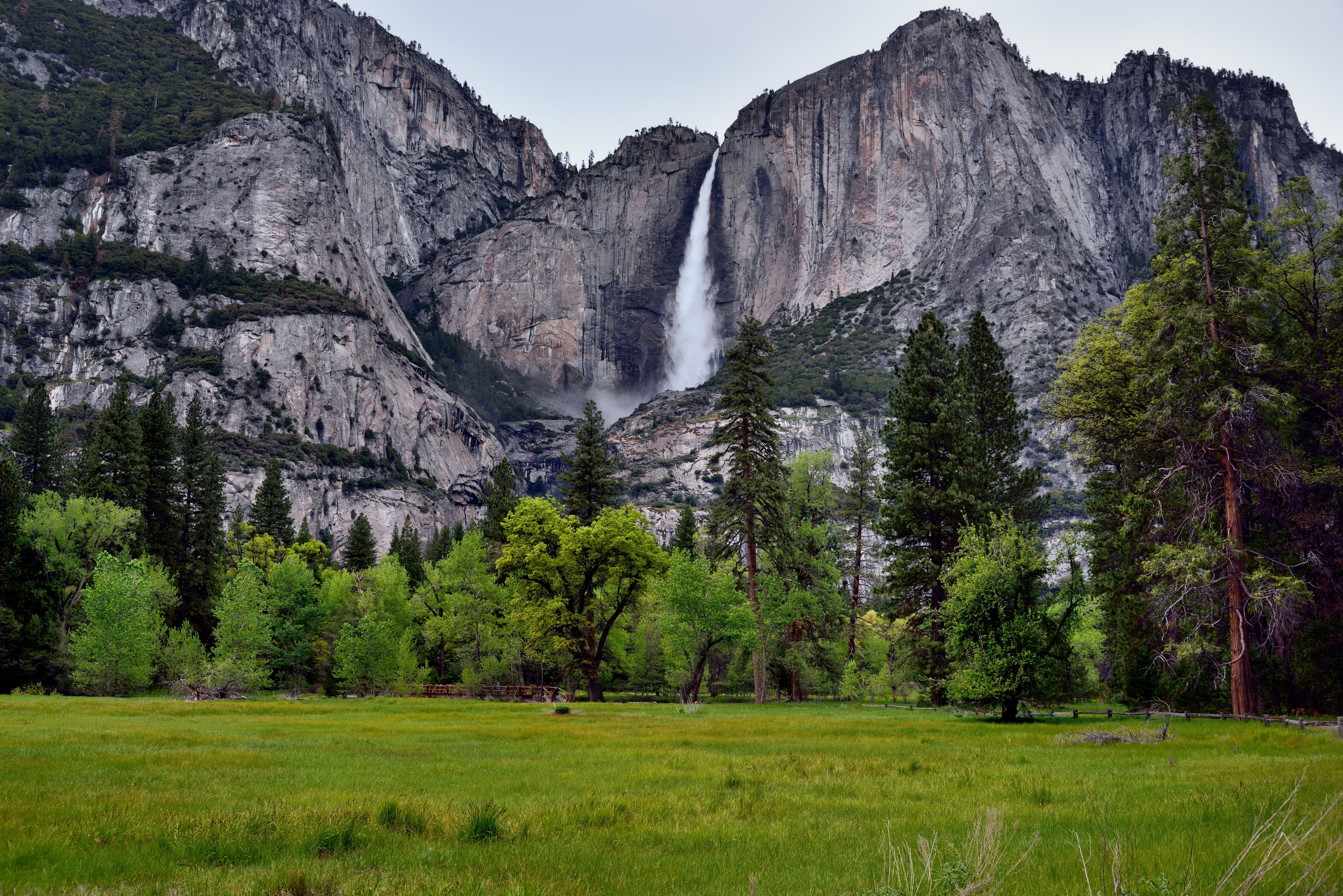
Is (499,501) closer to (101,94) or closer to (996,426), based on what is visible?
(996,426)

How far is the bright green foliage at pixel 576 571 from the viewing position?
3909cm

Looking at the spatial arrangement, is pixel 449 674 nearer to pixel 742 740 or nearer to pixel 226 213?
pixel 742 740

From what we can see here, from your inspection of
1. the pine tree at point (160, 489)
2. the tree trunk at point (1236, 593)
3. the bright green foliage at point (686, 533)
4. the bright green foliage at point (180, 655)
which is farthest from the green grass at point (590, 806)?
the bright green foliage at point (686, 533)

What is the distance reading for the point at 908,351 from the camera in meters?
36.2

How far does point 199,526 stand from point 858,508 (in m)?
56.9

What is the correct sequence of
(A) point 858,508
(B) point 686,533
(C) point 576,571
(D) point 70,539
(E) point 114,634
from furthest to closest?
(B) point 686,533 < (D) point 70,539 < (A) point 858,508 < (C) point 576,571 < (E) point 114,634

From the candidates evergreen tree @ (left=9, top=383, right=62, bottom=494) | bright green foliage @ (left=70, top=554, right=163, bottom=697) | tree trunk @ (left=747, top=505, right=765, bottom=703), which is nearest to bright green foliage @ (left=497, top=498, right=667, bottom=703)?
tree trunk @ (left=747, top=505, right=765, bottom=703)

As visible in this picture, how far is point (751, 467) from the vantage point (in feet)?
121

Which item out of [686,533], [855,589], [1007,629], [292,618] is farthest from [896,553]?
[292,618]

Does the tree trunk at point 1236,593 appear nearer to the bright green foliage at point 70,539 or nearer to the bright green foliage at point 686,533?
the bright green foliage at point 686,533

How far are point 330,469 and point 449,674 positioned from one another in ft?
295

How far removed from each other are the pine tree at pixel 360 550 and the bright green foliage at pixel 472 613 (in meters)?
31.4

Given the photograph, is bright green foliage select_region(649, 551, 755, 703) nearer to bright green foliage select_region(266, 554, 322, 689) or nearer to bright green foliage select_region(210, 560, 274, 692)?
bright green foliage select_region(210, 560, 274, 692)

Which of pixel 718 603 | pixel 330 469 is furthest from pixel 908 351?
pixel 330 469
